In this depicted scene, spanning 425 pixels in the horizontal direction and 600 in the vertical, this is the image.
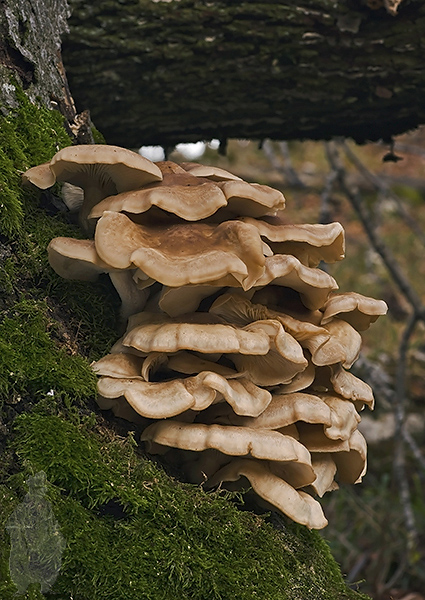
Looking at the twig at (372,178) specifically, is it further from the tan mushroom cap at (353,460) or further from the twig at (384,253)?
the tan mushroom cap at (353,460)

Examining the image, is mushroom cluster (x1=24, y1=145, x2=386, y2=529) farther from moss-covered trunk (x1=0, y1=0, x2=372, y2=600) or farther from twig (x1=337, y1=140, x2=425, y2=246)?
twig (x1=337, y1=140, x2=425, y2=246)

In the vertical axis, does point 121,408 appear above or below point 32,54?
below

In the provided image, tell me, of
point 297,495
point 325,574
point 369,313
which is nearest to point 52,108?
point 369,313

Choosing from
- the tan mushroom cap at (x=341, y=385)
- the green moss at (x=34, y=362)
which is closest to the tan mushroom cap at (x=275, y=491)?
the tan mushroom cap at (x=341, y=385)

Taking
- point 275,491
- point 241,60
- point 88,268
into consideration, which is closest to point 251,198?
point 88,268

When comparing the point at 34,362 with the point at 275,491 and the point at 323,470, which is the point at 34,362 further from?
the point at 323,470
